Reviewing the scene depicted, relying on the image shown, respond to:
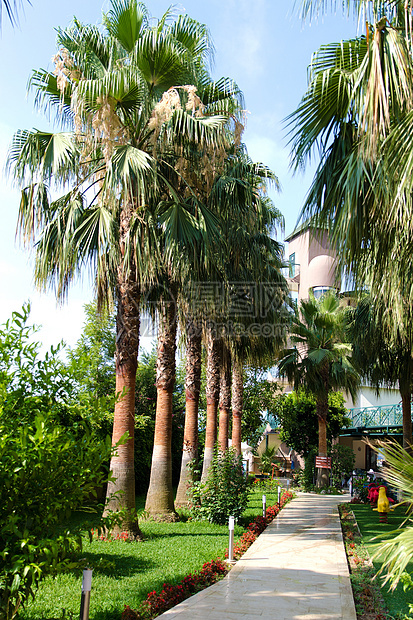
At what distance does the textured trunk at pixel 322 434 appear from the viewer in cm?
2595

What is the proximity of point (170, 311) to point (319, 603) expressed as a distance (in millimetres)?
7855

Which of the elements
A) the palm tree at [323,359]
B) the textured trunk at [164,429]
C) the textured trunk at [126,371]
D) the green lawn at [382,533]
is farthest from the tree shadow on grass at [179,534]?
the palm tree at [323,359]

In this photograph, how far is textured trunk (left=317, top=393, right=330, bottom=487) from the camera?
26.0m

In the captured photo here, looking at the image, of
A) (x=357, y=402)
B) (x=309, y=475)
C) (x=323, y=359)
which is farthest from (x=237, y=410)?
(x=357, y=402)

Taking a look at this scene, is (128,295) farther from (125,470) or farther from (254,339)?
(254,339)

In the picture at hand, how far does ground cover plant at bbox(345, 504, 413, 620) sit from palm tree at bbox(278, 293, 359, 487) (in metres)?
9.00

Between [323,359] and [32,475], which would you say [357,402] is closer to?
[323,359]

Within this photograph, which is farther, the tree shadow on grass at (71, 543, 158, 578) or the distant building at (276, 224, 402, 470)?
the distant building at (276, 224, 402, 470)

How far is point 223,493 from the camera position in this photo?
13.2 metres

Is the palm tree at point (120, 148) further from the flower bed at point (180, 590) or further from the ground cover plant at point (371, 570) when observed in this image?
the ground cover plant at point (371, 570)

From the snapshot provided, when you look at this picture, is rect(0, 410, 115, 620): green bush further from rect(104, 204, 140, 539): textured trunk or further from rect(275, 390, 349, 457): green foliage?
rect(275, 390, 349, 457): green foliage

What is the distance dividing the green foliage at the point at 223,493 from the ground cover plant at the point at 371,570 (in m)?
2.83

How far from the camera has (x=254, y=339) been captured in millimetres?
17969

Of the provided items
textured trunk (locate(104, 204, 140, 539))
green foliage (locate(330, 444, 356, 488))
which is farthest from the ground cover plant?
green foliage (locate(330, 444, 356, 488))
